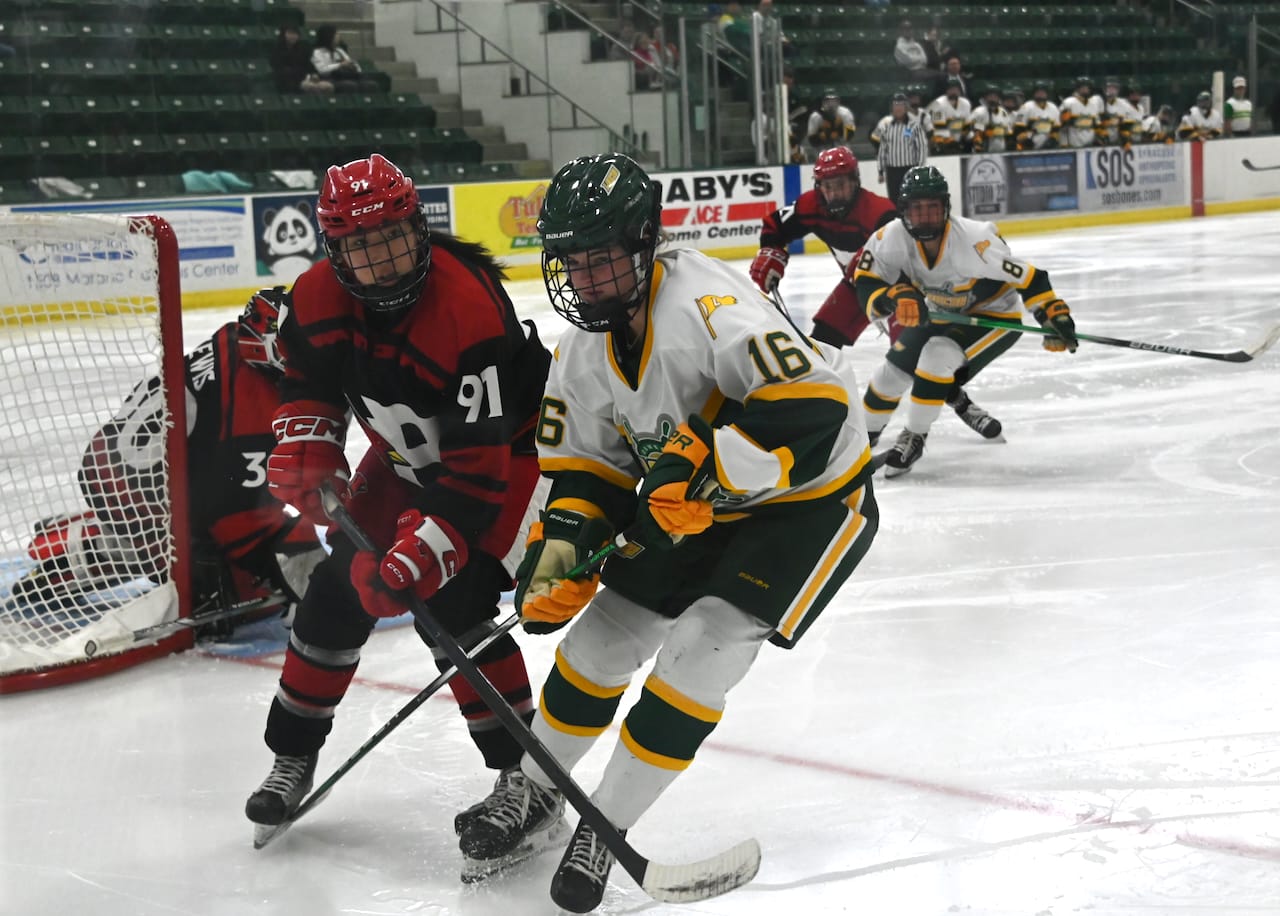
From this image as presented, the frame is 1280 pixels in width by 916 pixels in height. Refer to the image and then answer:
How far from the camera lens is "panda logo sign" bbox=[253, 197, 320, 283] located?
9828 millimetres

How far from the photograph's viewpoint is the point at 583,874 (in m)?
1.89

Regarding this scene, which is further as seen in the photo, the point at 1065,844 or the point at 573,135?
the point at 573,135

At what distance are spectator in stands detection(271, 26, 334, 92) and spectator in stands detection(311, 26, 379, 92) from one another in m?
0.07

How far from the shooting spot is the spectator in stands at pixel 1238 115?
52.0 ft

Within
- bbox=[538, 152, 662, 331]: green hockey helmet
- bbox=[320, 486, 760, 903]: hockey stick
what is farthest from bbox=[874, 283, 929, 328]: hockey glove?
bbox=[320, 486, 760, 903]: hockey stick

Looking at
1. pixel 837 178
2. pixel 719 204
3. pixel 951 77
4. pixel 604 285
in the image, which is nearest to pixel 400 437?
pixel 604 285

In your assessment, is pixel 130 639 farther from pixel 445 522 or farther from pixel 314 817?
pixel 445 522

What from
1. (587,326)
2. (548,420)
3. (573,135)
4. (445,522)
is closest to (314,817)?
(445,522)

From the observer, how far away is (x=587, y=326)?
1.94 m

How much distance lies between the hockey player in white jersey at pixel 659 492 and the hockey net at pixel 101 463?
1334 millimetres

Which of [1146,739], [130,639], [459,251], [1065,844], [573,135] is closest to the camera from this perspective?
[1065,844]

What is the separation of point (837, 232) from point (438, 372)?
408 centimetres

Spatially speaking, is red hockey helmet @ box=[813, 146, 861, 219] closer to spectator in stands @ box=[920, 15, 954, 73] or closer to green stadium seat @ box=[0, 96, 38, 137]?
green stadium seat @ box=[0, 96, 38, 137]

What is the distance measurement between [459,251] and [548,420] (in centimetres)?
38
